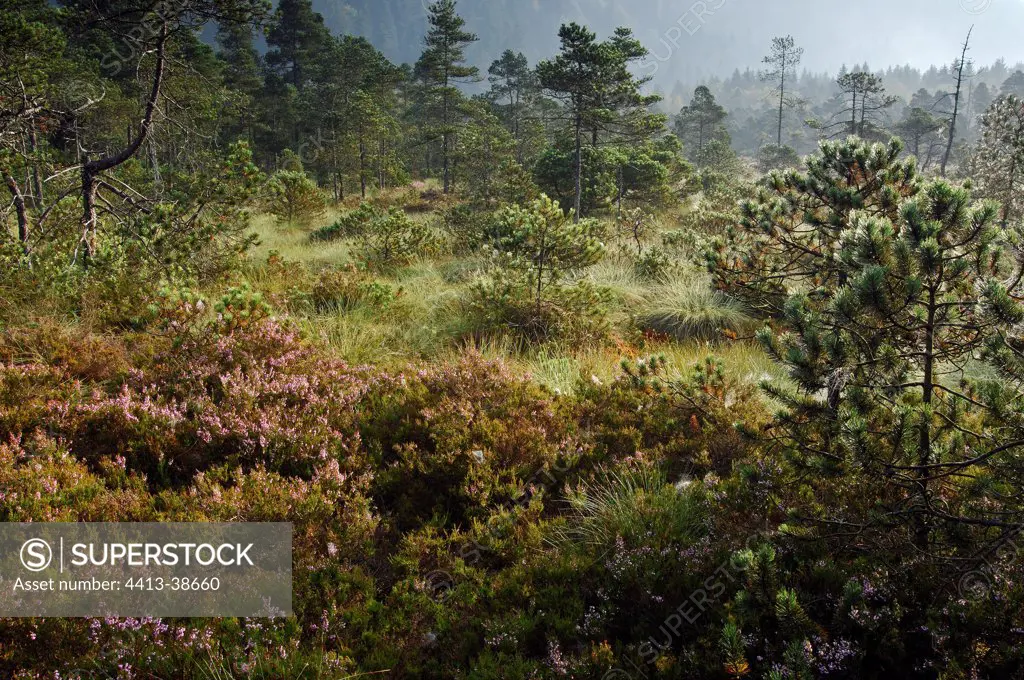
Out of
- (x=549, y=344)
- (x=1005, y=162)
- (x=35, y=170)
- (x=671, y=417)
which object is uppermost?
(x=1005, y=162)

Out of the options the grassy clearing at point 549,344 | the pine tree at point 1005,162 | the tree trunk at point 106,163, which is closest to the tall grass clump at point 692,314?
the grassy clearing at point 549,344

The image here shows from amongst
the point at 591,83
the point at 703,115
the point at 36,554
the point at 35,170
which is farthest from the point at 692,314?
the point at 703,115

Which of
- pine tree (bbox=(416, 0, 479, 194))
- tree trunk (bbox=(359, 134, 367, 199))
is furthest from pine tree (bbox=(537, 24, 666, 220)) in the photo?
pine tree (bbox=(416, 0, 479, 194))

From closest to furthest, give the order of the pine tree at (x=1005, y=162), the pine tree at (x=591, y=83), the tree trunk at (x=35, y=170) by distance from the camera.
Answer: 1. the tree trunk at (x=35, y=170)
2. the pine tree at (x=591, y=83)
3. the pine tree at (x=1005, y=162)

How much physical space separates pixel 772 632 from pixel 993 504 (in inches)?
56.4

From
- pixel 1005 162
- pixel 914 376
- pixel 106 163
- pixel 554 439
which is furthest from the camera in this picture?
pixel 1005 162

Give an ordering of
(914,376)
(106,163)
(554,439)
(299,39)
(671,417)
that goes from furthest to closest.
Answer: (299,39) < (106,163) < (671,417) < (554,439) < (914,376)

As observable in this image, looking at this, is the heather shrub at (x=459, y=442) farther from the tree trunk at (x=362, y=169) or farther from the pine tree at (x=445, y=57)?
the pine tree at (x=445, y=57)

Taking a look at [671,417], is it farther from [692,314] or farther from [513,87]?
[513,87]

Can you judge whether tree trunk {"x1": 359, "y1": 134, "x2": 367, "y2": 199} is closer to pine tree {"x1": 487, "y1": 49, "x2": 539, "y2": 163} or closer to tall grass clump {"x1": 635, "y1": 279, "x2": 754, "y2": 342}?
pine tree {"x1": 487, "y1": 49, "x2": 539, "y2": 163}

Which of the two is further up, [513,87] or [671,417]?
[513,87]

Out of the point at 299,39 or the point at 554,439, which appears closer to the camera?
the point at 554,439

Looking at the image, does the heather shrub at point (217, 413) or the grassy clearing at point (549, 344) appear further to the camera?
the grassy clearing at point (549, 344)

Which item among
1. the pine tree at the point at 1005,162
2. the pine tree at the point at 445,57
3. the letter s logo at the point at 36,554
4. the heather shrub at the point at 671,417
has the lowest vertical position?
the letter s logo at the point at 36,554
